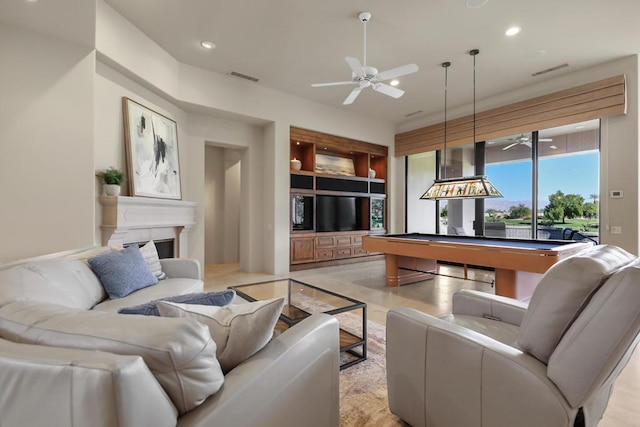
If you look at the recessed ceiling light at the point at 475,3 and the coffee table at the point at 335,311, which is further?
the recessed ceiling light at the point at 475,3

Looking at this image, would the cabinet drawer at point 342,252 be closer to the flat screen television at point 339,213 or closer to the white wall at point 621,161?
the flat screen television at point 339,213

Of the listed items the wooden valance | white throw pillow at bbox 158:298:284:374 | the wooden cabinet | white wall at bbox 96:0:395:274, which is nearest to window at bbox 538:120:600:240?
the wooden valance

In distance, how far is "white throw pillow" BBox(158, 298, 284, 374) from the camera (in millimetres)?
1029

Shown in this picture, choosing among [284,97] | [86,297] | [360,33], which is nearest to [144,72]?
[284,97]

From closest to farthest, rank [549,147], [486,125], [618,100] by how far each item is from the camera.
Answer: [618,100] → [549,147] → [486,125]

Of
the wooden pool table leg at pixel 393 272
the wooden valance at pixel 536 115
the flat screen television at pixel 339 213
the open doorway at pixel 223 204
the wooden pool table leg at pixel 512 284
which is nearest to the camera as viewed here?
the wooden pool table leg at pixel 512 284

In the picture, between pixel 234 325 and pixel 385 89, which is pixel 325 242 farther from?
pixel 234 325

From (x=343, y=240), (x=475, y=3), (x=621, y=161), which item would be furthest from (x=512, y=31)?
(x=343, y=240)

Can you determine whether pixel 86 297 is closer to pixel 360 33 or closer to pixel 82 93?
pixel 82 93

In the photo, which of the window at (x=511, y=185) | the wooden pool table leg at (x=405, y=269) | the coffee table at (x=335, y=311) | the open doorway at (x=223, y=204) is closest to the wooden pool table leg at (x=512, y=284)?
the wooden pool table leg at (x=405, y=269)

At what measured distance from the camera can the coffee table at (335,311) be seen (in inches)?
90.3

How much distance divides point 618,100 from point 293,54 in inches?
184

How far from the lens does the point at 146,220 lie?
4086 millimetres

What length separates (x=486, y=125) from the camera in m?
5.88
